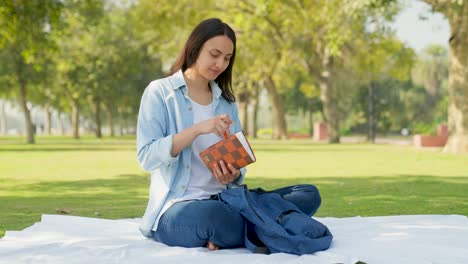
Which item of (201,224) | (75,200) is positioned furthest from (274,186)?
(201,224)

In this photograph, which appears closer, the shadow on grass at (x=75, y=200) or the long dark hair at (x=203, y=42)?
the long dark hair at (x=203, y=42)

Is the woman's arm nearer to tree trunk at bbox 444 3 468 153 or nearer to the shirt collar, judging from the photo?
the shirt collar

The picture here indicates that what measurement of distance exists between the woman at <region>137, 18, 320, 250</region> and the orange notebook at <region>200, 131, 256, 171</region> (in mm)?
56

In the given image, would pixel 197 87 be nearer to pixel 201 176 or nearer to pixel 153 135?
pixel 153 135

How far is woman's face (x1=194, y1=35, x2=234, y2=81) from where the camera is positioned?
15.2 ft

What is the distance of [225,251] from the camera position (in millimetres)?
4445

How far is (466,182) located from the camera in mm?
11195

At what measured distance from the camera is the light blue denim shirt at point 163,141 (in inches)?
177

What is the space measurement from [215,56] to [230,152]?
0.68m

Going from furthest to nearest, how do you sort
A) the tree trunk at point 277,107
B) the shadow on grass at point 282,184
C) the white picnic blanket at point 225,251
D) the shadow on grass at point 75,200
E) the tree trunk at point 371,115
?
the tree trunk at point 277,107, the tree trunk at point 371,115, the shadow on grass at point 282,184, the shadow on grass at point 75,200, the white picnic blanket at point 225,251

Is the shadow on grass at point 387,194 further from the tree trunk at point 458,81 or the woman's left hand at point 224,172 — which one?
the tree trunk at point 458,81

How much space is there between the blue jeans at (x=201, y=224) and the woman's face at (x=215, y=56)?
894 mm

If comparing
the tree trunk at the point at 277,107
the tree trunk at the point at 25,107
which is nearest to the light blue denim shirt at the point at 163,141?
the tree trunk at the point at 25,107

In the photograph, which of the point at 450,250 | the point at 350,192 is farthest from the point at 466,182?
the point at 450,250
